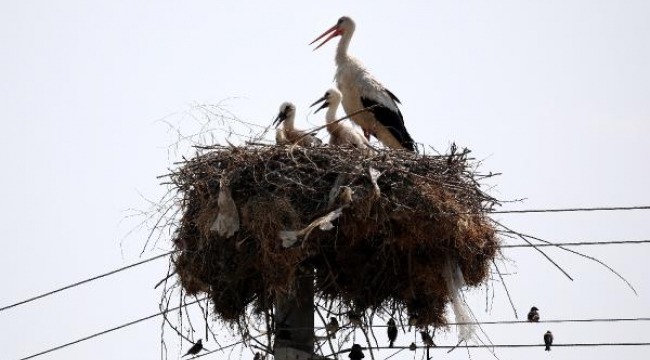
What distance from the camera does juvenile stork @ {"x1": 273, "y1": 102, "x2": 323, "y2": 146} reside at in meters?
9.91

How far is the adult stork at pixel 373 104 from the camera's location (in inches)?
456

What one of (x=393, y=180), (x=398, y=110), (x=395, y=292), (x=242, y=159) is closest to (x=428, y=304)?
(x=395, y=292)

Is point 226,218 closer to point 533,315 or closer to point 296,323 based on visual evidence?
point 296,323

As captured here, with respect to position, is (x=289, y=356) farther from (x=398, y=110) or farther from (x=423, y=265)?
(x=398, y=110)

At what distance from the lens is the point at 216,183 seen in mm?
8938

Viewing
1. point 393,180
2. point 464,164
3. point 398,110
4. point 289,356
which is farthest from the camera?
point 398,110

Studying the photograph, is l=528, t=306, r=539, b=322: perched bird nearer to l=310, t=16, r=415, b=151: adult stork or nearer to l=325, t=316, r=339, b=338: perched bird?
l=325, t=316, r=339, b=338: perched bird

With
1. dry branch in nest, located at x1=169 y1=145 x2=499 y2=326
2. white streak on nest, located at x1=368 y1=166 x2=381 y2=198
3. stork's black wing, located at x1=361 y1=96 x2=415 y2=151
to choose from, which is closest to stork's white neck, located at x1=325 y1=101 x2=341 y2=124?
stork's black wing, located at x1=361 y1=96 x2=415 y2=151

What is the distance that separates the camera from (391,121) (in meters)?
11.6

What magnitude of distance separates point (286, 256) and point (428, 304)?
1.43 m

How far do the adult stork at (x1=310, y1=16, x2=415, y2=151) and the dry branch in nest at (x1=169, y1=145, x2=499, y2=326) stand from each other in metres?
2.23

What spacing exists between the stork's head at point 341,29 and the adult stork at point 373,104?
0.56m

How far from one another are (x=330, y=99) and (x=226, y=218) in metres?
2.73

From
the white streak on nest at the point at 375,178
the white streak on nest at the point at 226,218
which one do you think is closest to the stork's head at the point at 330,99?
the white streak on nest at the point at 375,178
